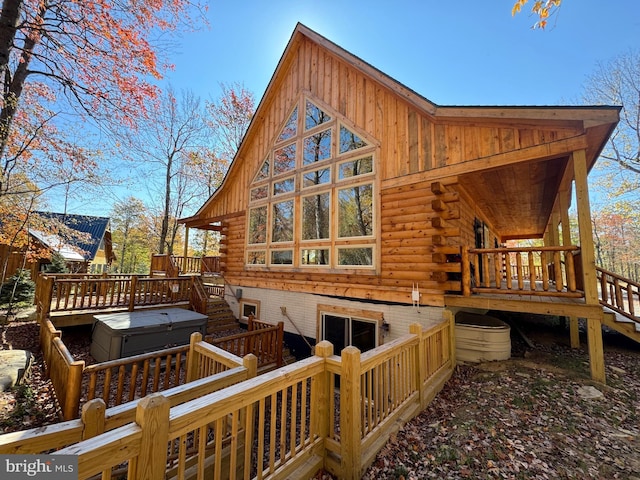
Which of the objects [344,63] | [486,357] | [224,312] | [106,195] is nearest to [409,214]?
[486,357]

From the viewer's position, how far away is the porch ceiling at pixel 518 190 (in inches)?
254

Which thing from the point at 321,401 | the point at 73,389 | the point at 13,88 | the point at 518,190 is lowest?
the point at 73,389

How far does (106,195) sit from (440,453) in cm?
1235

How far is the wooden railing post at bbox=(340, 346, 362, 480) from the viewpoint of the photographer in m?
2.80

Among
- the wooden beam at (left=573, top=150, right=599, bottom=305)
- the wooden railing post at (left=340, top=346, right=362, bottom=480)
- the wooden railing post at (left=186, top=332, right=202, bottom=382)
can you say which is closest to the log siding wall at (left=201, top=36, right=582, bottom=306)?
the wooden beam at (left=573, top=150, right=599, bottom=305)

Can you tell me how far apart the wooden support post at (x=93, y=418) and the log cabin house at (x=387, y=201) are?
5.45 m

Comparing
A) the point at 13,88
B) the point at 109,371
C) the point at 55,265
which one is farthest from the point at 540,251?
the point at 55,265

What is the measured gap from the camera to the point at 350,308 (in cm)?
720

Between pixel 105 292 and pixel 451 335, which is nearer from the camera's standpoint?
pixel 451 335

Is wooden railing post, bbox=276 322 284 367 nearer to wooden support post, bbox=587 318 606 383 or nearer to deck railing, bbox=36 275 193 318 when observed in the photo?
deck railing, bbox=36 275 193 318

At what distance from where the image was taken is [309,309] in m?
8.04

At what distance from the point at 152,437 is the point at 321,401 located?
1.79 meters

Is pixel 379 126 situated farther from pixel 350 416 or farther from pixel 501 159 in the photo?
pixel 350 416

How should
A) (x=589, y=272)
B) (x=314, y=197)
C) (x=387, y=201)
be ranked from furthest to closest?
(x=314, y=197) → (x=387, y=201) → (x=589, y=272)
